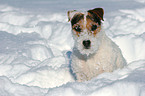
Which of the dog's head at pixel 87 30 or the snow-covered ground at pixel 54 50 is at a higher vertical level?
the dog's head at pixel 87 30

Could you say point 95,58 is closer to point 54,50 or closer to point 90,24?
point 90,24

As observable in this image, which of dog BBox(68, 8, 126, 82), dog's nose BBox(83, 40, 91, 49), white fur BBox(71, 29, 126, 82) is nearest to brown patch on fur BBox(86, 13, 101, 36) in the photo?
dog BBox(68, 8, 126, 82)

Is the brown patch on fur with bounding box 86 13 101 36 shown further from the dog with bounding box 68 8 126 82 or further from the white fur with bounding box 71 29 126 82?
the white fur with bounding box 71 29 126 82

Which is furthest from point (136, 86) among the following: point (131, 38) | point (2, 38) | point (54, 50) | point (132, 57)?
point (2, 38)

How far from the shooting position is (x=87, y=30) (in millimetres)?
5109

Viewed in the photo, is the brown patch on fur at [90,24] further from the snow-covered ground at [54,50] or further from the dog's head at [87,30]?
the snow-covered ground at [54,50]

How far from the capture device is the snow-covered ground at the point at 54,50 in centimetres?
424

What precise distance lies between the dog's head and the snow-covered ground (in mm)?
631

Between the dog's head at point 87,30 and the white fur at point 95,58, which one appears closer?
the dog's head at point 87,30

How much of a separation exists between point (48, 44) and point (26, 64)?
5.44ft

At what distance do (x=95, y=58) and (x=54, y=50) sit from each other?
2677 mm

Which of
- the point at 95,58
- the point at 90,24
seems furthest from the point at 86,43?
the point at 95,58

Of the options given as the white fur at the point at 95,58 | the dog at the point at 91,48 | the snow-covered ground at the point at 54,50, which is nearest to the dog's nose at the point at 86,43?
the dog at the point at 91,48

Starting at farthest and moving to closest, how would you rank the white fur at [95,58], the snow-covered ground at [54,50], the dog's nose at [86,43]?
the white fur at [95,58] → the dog's nose at [86,43] → the snow-covered ground at [54,50]
